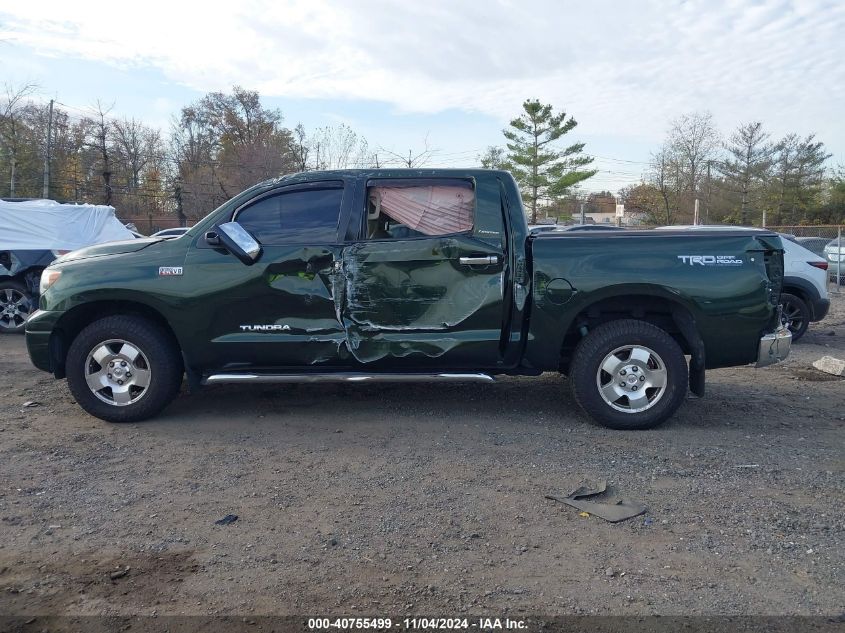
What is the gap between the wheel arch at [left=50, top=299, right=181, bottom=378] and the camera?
18.6 feet

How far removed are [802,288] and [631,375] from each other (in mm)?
5633

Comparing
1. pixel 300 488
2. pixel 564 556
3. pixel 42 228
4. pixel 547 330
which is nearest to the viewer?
pixel 564 556

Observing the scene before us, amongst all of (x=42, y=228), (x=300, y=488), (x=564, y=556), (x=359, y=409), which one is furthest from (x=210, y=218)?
(x=42, y=228)

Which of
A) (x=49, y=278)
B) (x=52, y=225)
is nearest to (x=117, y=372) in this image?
(x=49, y=278)

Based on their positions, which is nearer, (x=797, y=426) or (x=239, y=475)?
(x=239, y=475)

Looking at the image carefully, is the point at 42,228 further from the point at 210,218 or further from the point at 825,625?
the point at 825,625

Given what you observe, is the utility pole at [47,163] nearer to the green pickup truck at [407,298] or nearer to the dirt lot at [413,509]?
the dirt lot at [413,509]

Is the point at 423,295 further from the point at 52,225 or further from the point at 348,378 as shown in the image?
the point at 52,225

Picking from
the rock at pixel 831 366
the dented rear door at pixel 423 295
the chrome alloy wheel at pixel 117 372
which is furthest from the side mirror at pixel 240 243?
the rock at pixel 831 366

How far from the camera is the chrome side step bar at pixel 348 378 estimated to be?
5.45m

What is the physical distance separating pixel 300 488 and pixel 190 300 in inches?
77.1

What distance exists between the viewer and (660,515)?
13.0ft

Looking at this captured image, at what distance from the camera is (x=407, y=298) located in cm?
546

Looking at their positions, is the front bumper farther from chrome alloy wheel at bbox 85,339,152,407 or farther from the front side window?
chrome alloy wheel at bbox 85,339,152,407
